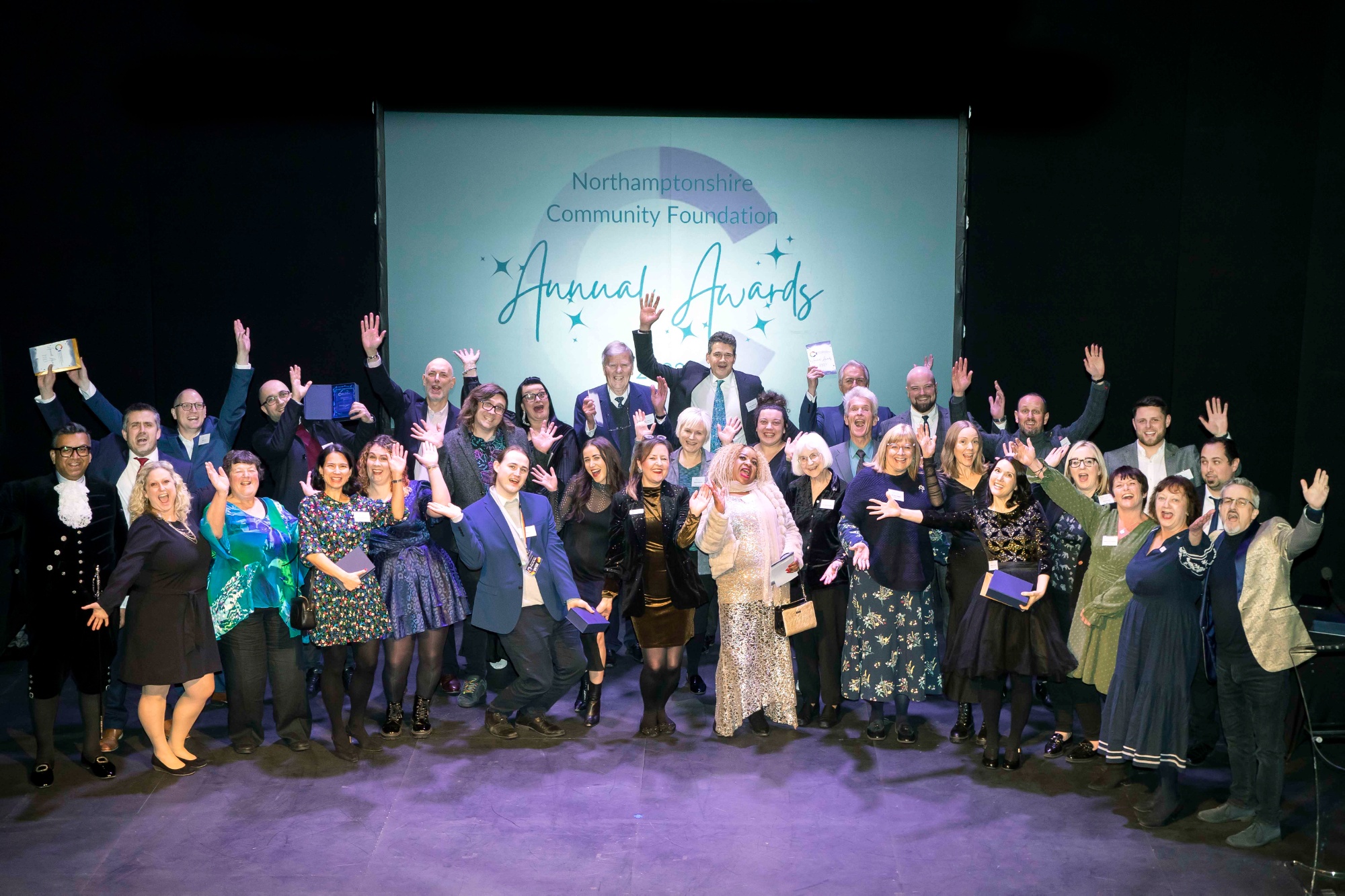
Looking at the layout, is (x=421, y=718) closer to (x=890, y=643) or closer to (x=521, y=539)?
(x=521, y=539)

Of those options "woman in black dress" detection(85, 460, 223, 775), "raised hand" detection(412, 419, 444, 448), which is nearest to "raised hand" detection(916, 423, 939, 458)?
"raised hand" detection(412, 419, 444, 448)

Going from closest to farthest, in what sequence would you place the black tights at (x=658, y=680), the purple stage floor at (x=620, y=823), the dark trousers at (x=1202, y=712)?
the purple stage floor at (x=620, y=823) < the dark trousers at (x=1202, y=712) < the black tights at (x=658, y=680)

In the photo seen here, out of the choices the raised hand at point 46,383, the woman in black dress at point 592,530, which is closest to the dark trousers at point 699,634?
the woman in black dress at point 592,530

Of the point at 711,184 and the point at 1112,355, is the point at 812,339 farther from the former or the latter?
the point at 1112,355

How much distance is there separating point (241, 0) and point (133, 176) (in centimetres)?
128

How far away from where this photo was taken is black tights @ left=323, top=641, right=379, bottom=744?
17.0 feet

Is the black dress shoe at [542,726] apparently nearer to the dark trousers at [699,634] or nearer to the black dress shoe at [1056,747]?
the dark trousers at [699,634]

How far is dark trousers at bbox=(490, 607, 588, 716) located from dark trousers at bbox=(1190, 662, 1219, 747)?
276 centimetres

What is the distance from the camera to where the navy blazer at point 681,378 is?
678cm

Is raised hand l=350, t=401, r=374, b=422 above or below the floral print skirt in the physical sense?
above

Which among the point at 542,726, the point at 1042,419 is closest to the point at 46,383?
the point at 542,726

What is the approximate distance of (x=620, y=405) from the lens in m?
6.68

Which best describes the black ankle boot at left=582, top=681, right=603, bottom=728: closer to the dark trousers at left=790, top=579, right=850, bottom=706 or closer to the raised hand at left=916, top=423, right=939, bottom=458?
the dark trousers at left=790, top=579, right=850, bottom=706

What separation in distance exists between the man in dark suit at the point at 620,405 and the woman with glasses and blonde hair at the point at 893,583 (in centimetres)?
153
